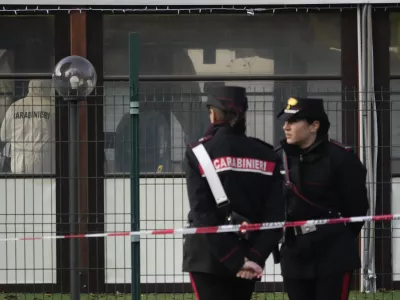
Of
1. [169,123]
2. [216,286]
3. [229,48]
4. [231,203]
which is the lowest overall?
[216,286]

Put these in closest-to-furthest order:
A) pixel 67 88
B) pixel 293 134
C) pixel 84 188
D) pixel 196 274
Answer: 1. pixel 196 274
2. pixel 293 134
3. pixel 67 88
4. pixel 84 188

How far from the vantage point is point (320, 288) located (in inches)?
267

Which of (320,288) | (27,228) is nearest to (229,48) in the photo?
(27,228)

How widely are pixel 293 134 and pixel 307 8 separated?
4882mm

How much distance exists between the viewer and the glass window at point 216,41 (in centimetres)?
1169

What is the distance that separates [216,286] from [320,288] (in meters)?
0.85

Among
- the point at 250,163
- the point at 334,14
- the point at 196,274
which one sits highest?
the point at 334,14

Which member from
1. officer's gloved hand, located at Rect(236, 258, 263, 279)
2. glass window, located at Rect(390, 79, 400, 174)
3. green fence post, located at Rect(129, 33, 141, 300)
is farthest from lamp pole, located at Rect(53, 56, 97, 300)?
glass window, located at Rect(390, 79, 400, 174)

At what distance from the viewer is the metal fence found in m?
11.0

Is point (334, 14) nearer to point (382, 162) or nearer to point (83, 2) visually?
point (382, 162)

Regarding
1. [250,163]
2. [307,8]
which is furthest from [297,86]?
[250,163]

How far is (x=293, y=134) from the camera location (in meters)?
6.96

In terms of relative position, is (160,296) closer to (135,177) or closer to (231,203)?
(135,177)

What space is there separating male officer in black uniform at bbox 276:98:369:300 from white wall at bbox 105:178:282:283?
4.08 meters
